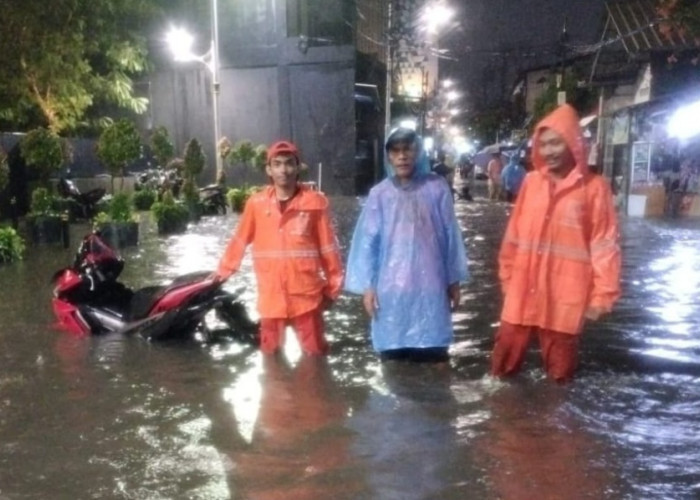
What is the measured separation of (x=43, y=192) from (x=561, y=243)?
12.0 metres

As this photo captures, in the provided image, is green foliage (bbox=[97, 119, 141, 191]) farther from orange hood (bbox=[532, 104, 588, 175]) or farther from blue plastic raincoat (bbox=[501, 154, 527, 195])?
orange hood (bbox=[532, 104, 588, 175])

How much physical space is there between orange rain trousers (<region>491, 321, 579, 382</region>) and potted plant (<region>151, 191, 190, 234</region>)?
11738 millimetres

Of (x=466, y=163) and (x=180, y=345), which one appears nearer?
(x=180, y=345)

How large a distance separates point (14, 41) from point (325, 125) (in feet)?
39.4

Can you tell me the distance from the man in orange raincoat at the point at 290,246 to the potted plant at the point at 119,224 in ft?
27.6

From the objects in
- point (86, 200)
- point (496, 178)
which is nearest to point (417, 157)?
point (86, 200)

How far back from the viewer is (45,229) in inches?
604

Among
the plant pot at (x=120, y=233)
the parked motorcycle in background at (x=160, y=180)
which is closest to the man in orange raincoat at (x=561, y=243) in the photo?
the plant pot at (x=120, y=233)

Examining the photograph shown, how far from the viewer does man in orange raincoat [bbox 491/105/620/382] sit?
18.5 ft

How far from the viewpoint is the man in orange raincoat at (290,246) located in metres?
6.57

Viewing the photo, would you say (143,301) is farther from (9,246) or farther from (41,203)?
(41,203)

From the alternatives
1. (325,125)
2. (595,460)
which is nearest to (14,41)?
(325,125)

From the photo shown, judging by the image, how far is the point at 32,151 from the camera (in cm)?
1650

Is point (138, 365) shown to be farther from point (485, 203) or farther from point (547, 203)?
point (485, 203)
